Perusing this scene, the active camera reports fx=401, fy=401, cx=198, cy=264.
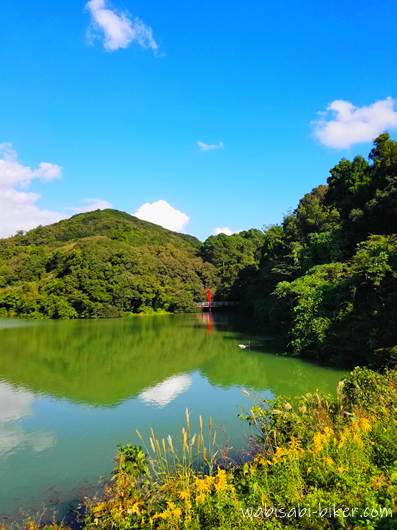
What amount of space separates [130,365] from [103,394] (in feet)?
14.8

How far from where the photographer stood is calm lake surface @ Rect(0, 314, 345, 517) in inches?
275

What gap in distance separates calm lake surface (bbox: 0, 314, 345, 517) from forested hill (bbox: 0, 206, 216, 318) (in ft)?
59.0

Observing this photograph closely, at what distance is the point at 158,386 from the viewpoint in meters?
12.9

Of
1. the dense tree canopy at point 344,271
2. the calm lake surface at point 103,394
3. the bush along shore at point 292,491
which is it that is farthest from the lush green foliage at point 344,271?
the bush along shore at point 292,491

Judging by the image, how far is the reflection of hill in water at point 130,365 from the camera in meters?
12.8

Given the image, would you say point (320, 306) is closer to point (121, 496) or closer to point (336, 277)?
point (336, 277)

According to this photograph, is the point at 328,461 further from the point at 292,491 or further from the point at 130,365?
the point at 130,365

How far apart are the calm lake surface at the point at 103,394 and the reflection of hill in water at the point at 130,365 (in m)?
0.04

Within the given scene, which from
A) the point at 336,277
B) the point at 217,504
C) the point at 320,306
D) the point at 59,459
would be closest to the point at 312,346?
the point at 320,306

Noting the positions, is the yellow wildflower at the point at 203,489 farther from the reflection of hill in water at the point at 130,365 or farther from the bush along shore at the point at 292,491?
the reflection of hill in water at the point at 130,365

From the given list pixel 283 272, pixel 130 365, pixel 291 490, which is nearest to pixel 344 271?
pixel 283 272

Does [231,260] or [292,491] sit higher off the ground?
[231,260]

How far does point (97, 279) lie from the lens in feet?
140

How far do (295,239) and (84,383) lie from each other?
66.4 ft
